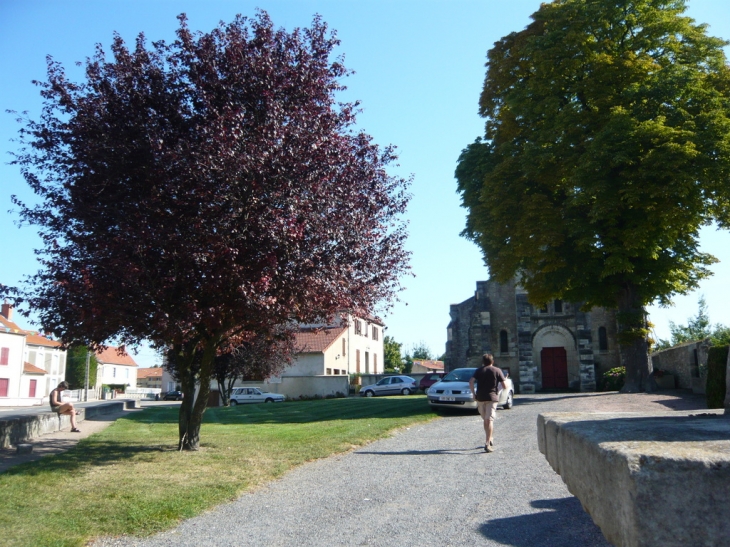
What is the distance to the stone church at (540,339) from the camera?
109 ft

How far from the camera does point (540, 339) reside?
3625 centimetres

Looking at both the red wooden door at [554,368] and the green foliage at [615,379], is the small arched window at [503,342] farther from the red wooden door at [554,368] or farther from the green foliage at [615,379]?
the green foliage at [615,379]

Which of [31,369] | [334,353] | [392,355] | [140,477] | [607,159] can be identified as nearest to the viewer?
[140,477]

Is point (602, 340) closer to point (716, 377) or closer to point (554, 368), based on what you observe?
point (554, 368)

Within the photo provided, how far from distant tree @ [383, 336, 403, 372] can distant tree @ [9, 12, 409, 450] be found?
68.6m

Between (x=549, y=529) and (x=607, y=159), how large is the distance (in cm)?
1551

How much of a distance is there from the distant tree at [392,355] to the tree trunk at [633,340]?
56460 mm

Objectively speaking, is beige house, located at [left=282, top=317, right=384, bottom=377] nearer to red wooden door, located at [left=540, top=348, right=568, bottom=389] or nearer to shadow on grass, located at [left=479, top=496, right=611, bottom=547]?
red wooden door, located at [left=540, top=348, right=568, bottom=389]

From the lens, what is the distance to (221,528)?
6.14 metres

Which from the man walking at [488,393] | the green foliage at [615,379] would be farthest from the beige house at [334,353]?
the man walking at [488,393]

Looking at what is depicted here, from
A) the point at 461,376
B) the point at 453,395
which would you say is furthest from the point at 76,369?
the point at 453,395

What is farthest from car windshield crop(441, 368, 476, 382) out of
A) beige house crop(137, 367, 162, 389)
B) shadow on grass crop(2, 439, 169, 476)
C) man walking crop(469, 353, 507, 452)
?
beige house crop(137, 367, 162, 389)

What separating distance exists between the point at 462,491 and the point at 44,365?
67197 mm

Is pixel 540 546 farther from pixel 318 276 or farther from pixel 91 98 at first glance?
pixel 91 98
